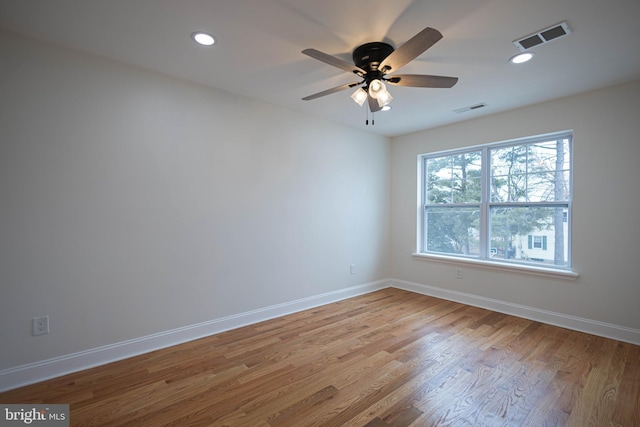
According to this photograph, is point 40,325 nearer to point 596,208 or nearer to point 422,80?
point 422,80

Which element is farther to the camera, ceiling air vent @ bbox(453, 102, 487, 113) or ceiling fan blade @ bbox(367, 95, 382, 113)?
ceiling air vent @ bbox(453, 102, 487, 113)

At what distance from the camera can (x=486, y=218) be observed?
13.0 feet

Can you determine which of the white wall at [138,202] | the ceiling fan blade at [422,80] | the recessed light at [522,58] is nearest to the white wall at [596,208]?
the recessed light at [522,58]

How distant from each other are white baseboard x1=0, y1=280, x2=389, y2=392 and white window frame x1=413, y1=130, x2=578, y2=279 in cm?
197

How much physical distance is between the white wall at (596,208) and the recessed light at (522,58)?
4.17 ft

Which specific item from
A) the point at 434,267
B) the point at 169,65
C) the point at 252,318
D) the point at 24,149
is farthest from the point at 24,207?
the point at 434,267

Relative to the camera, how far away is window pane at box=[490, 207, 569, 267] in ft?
11.1

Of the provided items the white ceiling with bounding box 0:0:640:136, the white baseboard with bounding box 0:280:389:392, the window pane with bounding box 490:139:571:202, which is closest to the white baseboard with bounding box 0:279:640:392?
the white baseboard with bounding box 0:280:389:392

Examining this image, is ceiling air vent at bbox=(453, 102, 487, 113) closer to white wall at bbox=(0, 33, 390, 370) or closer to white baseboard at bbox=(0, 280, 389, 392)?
white wall at bbox=(0, 33, 390, 370)

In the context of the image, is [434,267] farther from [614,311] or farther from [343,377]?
[343,377]

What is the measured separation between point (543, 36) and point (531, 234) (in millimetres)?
2353

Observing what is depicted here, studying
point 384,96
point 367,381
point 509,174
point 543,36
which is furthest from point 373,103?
point 509,174

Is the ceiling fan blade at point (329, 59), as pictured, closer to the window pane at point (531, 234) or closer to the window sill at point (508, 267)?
the window pane at point (531, 234)

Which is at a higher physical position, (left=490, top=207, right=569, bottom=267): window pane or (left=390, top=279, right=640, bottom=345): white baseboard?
(left=490, top=207, right=569, bottom=267): window pane
